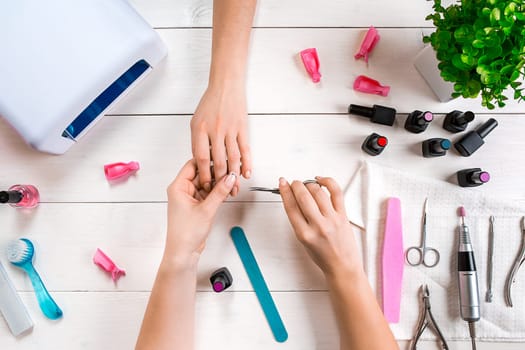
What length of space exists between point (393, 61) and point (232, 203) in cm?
44

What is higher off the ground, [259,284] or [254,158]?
[254,158]

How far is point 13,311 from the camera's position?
784 millimetres

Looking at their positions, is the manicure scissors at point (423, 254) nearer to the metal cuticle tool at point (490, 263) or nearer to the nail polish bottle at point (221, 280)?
the metal cuticle tool at point (490, 263)

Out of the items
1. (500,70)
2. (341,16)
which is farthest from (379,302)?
(341,16)

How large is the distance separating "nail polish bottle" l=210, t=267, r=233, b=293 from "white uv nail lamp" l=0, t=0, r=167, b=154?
39 centimetres

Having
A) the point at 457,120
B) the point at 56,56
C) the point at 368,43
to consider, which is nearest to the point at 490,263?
the point at 457,120

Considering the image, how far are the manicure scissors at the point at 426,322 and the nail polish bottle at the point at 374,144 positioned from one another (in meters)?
0.28

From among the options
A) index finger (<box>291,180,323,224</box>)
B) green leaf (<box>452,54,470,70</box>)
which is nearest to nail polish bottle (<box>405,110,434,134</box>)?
green leaf (<box>452,54,470,70</box>)

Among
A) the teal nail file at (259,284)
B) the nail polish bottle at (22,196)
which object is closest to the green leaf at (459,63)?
the teal nail file at (259,284)

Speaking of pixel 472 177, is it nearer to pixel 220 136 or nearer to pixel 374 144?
pixel 374 144

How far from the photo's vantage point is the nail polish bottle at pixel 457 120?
2.45 ft

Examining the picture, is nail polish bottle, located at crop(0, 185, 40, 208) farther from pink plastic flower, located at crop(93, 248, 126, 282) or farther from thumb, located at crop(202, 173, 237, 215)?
thumb, located at crop(202, 173, 237, 215)

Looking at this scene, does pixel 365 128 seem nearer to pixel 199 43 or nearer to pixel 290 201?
pixel 290 201

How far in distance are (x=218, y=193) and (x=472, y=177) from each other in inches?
18.8
